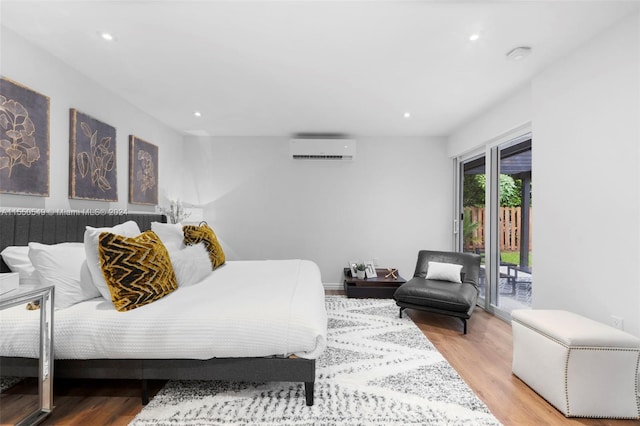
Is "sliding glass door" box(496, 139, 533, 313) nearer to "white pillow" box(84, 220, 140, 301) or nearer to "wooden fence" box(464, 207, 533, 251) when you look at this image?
"wooden fence" box(464, 207, 533, 251)

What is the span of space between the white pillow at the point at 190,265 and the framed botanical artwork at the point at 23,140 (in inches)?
44.5

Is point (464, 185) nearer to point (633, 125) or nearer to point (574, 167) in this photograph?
point (574, 167)

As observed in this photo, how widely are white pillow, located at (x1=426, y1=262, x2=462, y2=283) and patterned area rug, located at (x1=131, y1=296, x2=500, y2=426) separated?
49.5 inches

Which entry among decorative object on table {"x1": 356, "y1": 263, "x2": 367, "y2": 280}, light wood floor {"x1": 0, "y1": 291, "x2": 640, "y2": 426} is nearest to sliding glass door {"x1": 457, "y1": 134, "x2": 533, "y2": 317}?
light wood floor {"x1": 0, "y1": 291, "x2": 640, "y2": 426}

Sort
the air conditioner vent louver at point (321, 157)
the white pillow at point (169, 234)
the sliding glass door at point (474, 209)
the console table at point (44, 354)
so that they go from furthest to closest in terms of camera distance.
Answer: the air conditioner vent louver at point (321, 157), the sliding glass door at point (474, 209), the white pillow at point (169, 234), the console table at point (44, 354)

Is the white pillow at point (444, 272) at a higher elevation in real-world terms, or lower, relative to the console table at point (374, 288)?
higher

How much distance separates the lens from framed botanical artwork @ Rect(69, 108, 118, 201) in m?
2.73

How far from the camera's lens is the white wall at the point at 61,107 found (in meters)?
2.27

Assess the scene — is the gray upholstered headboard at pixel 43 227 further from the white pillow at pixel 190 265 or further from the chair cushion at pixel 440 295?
the chair cushion at pixel 440 295

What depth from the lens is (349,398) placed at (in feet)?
6.63

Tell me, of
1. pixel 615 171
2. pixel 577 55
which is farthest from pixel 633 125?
pixel 577 55

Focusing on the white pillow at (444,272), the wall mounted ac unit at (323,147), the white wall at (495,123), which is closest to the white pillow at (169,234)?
the wall mounted ac unit at (323,147)

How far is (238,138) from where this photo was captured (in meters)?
5.15

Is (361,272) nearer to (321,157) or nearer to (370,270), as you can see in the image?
(370,270)
